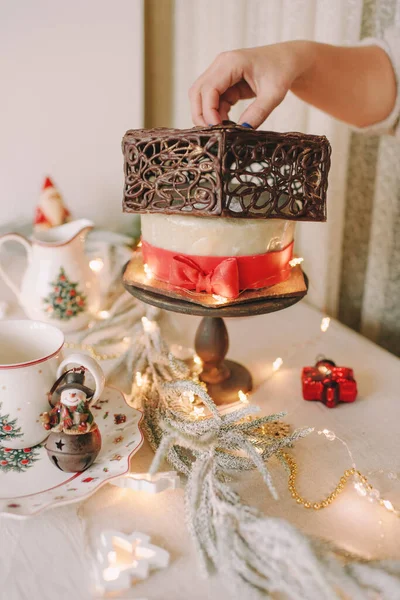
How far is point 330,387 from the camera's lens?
80 cm

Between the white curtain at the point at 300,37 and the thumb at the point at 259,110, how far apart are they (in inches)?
14.9

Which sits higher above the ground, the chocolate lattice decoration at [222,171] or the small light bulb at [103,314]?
the chocolate lattice decoration at [222,171]

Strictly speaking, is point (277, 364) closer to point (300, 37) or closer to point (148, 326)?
point (148, 326)

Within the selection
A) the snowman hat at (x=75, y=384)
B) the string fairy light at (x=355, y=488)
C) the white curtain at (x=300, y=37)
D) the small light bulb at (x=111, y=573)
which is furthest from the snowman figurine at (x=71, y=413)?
the white curtain at (x=300, y=37)

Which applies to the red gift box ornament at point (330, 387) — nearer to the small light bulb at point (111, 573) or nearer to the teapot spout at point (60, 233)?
the small light bulb at point (111, 573)

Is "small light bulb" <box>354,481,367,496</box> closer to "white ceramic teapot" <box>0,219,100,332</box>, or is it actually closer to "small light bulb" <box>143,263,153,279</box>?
"small light bulb" <box>143,263,153,279</box>

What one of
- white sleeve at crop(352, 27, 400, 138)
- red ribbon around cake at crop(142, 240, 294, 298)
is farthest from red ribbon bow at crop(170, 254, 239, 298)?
white sleeve at crop(352, 27, 400, 138)

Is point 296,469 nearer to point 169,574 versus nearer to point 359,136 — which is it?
point 169,574

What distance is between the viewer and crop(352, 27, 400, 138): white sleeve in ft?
3.26

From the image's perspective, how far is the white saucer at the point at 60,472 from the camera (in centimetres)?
55

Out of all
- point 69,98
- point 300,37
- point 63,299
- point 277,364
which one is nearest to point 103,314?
point 63,299

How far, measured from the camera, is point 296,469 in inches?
26.3

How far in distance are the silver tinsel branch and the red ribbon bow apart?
5.2 inches

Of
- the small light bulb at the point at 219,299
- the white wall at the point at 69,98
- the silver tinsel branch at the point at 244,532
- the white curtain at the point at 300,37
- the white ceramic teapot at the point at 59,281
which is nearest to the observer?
the silver tinsel branch at the point at 244,532
